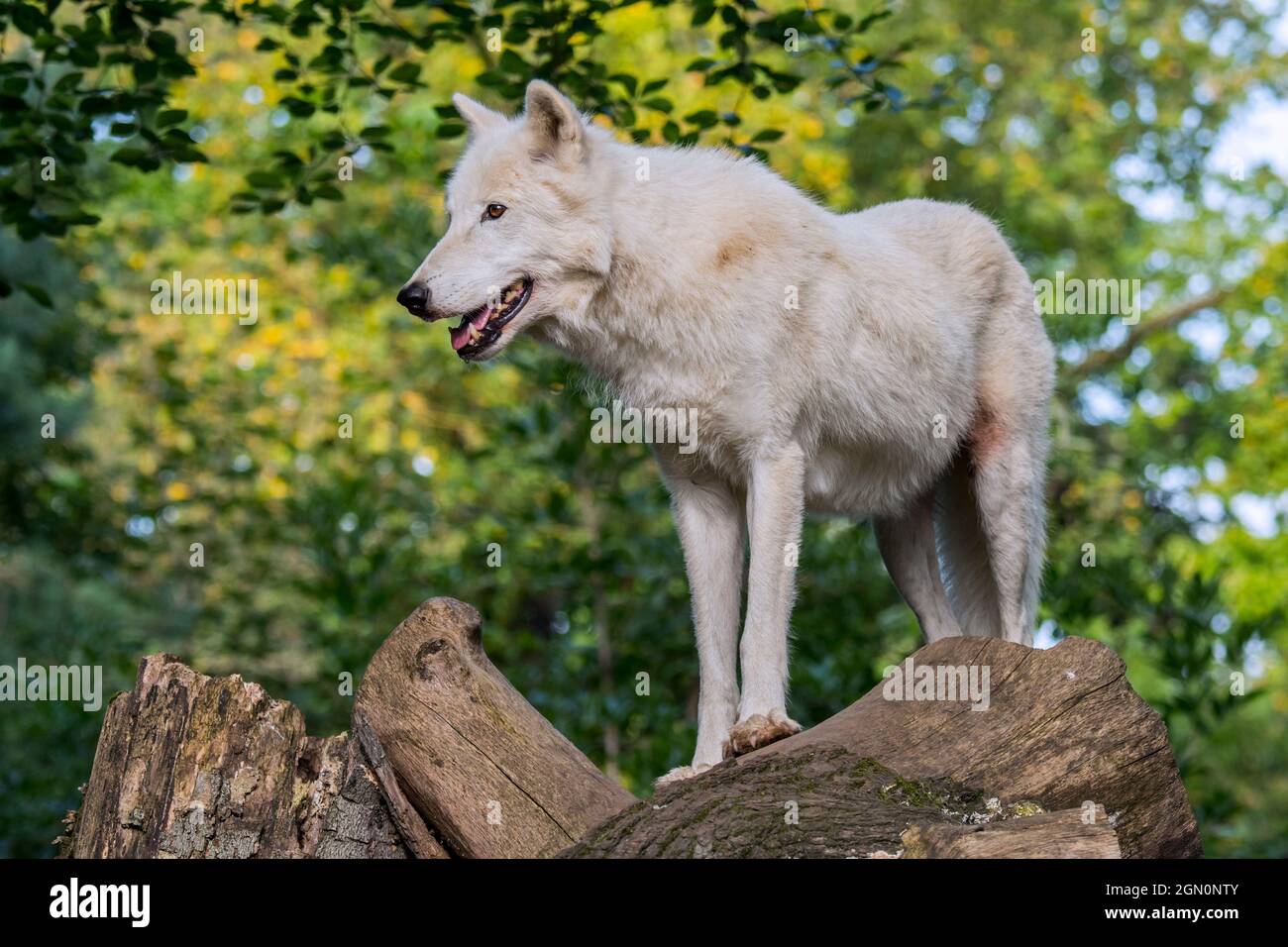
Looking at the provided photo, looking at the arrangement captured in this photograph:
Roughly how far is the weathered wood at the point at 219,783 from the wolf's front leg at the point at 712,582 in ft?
4.36

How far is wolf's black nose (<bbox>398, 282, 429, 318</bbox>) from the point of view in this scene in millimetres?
4844

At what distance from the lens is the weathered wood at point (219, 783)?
4273 millimetres

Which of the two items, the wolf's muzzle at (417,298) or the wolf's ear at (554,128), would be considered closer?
the wolf's muzzle at (417,298)

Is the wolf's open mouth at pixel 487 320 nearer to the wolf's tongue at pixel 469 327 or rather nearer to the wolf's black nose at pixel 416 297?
the wolf's tongue at pixel 469 327

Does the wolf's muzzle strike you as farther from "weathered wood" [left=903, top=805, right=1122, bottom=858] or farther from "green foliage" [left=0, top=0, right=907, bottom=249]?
"weathered wood" [left=903, top=805, right=1122, bottom=858]

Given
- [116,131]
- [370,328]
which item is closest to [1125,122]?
[370,328]

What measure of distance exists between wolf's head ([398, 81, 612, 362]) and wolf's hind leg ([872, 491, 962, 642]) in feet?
6.32

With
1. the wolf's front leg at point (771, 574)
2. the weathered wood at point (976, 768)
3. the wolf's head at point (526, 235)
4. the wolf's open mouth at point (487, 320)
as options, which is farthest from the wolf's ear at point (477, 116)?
the weathered wood at point (976, 768)

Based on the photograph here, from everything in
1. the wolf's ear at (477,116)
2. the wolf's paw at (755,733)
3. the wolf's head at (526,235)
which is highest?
the wolf's ear at (477,116)

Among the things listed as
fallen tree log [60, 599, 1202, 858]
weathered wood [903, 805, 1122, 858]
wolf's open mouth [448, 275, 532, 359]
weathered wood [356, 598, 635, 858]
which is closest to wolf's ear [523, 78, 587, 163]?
wolf's open mouth [448, 275, 532, 359]

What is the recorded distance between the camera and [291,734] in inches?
175

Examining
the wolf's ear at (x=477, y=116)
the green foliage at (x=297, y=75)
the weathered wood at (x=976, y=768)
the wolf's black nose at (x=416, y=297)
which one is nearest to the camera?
the weathered wood at (x=976, y=768)

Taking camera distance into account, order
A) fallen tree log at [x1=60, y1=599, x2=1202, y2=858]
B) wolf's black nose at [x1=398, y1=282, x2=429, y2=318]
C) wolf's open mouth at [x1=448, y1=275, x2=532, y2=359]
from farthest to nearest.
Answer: wolf's open mouth at [x1=448, y1=275, x2=532, y2=359] → wolf's black nose at [x1=398, y1=282, x2=429, y2=318] → fallen tree log at [x1=60, y1=599, x2=1202, y2=858]
